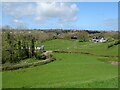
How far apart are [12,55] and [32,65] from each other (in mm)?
5678

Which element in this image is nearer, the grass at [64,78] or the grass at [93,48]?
the grass at [64,78]

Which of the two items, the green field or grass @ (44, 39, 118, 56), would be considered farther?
grass @ (44, 39, 118, 56)

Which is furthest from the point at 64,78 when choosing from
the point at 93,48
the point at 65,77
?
the point at 93,48

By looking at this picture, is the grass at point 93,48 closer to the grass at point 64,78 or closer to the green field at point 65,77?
the green field at point 65,77

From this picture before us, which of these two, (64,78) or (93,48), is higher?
(93,48)

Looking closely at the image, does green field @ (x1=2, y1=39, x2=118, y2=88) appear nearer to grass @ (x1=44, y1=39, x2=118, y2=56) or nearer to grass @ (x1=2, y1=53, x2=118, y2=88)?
grass @ (x1=2, y1=53, x2=118, y2=88)

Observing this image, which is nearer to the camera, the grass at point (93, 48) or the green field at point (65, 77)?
the green field at point (65, 77)

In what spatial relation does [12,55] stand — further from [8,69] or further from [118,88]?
[118,88]

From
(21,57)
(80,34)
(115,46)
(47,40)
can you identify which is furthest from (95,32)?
(21,57)

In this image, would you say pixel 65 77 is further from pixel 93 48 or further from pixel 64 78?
pixel 93 48

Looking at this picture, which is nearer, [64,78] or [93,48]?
[64,78]

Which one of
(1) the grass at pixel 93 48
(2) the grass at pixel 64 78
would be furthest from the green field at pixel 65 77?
(1) the grass at pixel 93 48

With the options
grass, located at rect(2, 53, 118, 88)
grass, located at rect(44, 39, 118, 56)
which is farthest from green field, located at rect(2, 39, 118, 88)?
grass, located at rect(44, 39, 118, 56)

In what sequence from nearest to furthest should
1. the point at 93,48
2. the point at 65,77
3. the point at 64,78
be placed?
the point at 64,78
the point at 65,77
the point at 93,48
